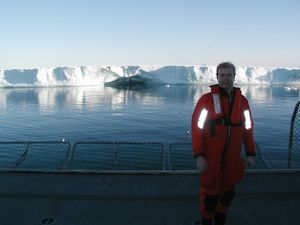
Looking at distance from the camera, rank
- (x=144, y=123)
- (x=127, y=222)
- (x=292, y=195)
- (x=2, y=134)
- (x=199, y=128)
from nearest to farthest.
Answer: (x=199, y=128), (x=127, y=222), (x=292, y=195), (x=2, y=134), (x=144, y=123)

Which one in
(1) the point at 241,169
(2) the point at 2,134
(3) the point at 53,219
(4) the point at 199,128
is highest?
(4) the point at 199,128

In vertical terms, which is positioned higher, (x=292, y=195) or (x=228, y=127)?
(x=228, y=127)

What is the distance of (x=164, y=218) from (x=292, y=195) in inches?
94.4

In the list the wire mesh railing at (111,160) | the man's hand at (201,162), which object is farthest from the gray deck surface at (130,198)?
the wire mesh railing at (111,160)

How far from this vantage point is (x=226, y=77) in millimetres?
4273

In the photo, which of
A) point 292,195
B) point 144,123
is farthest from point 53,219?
point 144,123

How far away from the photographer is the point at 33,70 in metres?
200

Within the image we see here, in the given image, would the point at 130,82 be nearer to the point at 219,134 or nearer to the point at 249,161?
the point at 249,161

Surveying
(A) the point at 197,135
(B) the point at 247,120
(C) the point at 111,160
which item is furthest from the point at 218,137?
(C) the point at 111,160

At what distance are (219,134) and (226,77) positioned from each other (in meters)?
0.71

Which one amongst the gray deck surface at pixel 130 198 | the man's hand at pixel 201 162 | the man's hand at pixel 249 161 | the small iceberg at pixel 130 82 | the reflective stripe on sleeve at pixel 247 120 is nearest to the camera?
the man's hand at pixel 201 162

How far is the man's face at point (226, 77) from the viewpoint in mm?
4262

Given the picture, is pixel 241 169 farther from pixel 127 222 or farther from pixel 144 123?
pixel 144 123

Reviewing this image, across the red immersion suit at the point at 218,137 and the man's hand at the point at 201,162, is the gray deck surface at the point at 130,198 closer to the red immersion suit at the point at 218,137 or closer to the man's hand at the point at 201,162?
the red immersion suit at the point at 218,137
